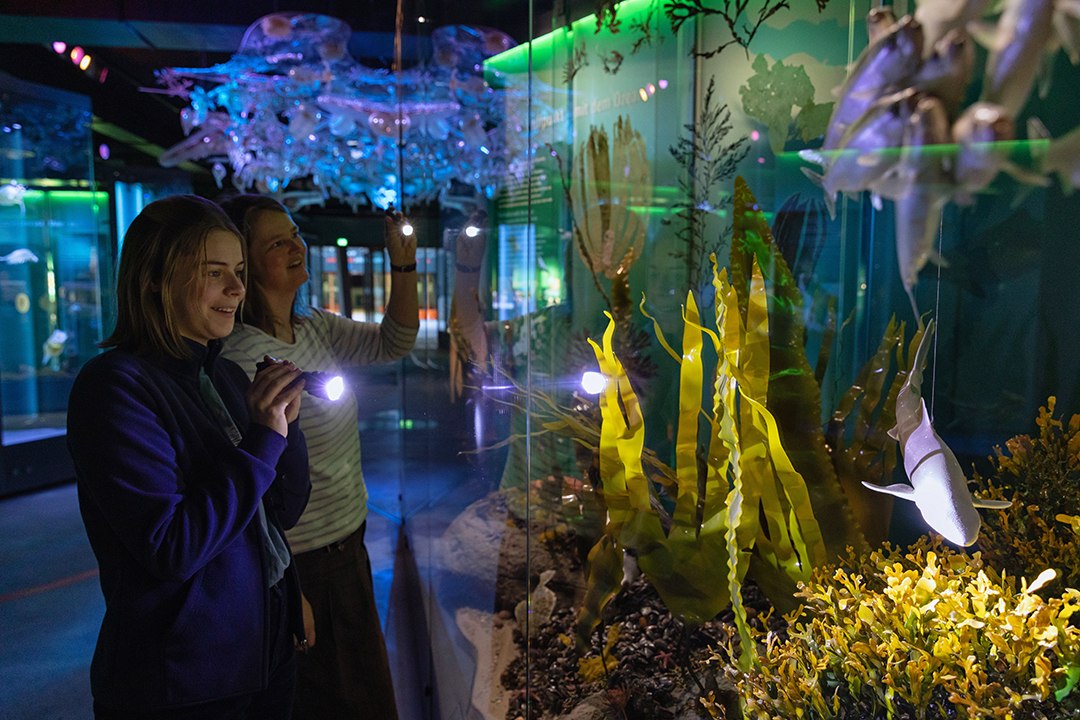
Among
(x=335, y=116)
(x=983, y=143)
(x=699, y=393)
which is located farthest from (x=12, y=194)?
(x=983, y=143)

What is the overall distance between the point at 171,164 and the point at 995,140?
5.44 meters

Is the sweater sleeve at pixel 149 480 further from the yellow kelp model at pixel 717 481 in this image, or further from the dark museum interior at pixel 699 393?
the yellow kelp model at pixel 717 481

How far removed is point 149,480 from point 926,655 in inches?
36.3

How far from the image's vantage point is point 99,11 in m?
3.66

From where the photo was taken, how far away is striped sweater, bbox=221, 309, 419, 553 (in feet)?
4.53

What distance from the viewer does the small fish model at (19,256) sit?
4.38 meters

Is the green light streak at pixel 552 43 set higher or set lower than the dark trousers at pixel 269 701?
higher

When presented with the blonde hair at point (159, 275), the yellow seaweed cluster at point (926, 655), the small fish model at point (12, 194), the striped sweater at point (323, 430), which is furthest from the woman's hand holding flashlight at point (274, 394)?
the small fish model at point (12, 194)

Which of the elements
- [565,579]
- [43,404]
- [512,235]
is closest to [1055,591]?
[565,579]

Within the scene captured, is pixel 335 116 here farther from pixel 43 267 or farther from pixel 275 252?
pixel 275 252

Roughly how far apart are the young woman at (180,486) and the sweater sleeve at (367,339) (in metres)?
0.57

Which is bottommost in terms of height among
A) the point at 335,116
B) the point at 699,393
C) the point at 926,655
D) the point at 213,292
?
the point at 926,655

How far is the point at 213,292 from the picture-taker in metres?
1.02

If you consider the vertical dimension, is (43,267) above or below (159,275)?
above
